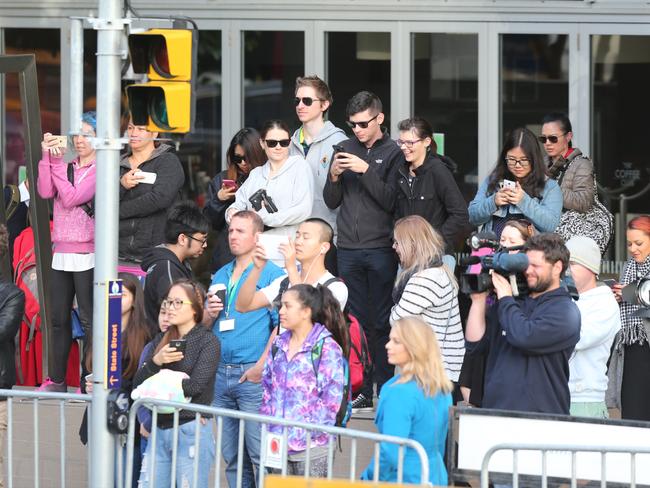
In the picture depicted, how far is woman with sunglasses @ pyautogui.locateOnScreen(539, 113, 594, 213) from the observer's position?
10055 millimetres

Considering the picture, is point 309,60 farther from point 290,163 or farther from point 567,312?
point 567,312

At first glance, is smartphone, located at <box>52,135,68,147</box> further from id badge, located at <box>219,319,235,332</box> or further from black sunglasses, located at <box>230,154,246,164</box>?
id badge, located at <box>219,319,235,332</box>

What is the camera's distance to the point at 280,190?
9.59m

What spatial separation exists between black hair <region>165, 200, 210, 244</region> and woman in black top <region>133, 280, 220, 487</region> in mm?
848

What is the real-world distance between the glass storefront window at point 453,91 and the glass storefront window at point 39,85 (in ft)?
10.6

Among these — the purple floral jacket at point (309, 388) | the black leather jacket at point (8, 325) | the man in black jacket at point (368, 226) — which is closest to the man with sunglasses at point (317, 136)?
the man in black jacket at point (368, 226)

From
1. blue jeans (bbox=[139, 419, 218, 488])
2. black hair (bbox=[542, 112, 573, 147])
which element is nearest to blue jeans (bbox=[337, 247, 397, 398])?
black hair (bbox=[542, 112, 573, 147])

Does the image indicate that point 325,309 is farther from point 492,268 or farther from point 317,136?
point 317,136

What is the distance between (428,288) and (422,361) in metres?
1.44

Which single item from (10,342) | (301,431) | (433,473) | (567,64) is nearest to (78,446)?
(10,342)

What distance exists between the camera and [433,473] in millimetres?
6984

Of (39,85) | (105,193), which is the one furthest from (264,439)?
(39,85)

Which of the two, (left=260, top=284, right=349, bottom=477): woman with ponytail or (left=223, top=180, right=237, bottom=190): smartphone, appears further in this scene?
(left=223, top=180, right=237, bottom=190): smartphone

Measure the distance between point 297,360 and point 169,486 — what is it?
1010 millimetres
